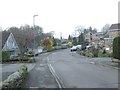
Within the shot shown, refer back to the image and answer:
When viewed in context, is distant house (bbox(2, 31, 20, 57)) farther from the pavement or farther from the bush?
the pavement

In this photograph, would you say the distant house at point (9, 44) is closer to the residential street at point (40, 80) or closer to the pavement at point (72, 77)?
the pavement at point (72, 77)

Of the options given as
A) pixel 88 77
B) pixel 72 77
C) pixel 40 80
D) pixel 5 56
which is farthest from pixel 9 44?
pixel 40 80

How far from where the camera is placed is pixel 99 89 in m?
14.1

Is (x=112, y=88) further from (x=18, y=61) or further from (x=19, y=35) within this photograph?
(x=19, y=35)

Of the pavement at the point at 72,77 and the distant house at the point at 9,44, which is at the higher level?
the distant house at the point at 9,44

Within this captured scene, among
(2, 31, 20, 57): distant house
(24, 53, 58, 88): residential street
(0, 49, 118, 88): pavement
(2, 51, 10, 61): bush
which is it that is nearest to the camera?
(24, 53, 58, 88): residential street

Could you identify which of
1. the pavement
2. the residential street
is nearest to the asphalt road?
the pavement

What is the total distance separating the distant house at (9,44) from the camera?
62.1 m

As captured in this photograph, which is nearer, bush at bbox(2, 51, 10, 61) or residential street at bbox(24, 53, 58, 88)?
residential street at bbox(24, 53, 58, 88)

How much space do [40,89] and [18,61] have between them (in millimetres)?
31850

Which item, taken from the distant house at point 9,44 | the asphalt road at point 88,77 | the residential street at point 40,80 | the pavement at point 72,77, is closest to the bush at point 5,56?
the distant house at point 9,44

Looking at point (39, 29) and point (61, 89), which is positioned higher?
point (39, 29)

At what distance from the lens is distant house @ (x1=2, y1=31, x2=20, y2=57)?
62109 mm

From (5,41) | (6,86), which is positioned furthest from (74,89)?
(5,41)
